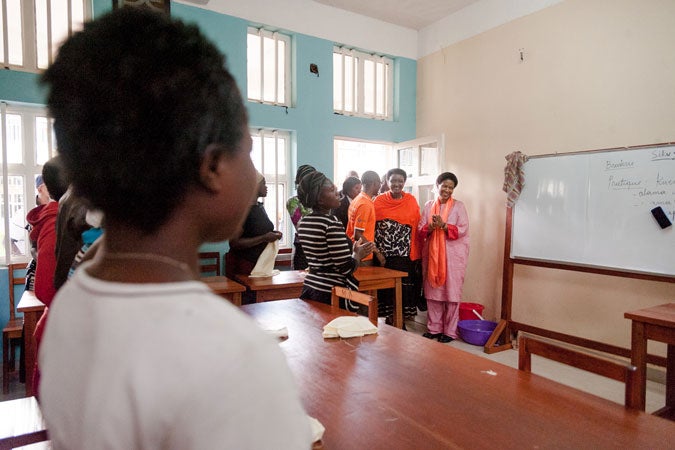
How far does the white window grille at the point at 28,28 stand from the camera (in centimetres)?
344

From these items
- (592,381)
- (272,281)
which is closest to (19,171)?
(272,281)

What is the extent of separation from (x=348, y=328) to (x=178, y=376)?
4.91 feet

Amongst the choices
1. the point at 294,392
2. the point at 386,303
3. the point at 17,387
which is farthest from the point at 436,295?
the point at 294,392

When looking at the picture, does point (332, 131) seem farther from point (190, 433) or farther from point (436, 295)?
point (190, 433)

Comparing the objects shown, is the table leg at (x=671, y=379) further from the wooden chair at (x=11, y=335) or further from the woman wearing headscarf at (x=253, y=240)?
the wooden chair at (x=11, y=335)

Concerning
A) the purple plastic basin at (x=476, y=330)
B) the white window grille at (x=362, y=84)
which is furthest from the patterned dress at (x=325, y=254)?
the white window grille at (x=362, y=84)

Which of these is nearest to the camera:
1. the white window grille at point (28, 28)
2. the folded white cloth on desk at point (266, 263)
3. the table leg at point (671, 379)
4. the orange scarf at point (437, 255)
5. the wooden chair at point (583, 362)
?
the wooden chair at point (583, 362)

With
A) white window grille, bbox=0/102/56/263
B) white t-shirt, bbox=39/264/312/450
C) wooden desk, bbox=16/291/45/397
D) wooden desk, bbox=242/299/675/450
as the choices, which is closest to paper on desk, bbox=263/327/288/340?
wooden desk, bbox=242/299/675/450

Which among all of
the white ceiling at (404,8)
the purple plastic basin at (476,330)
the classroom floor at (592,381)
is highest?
the white ceiling at (404,8)

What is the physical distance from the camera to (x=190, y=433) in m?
0.33

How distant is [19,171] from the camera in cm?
355

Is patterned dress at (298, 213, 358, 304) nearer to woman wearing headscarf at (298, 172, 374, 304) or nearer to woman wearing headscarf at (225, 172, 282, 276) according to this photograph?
woman wearing headscarf at (298, 172, 374, 304)

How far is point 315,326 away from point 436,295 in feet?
8.03

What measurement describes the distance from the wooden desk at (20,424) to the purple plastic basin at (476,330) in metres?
3.44
